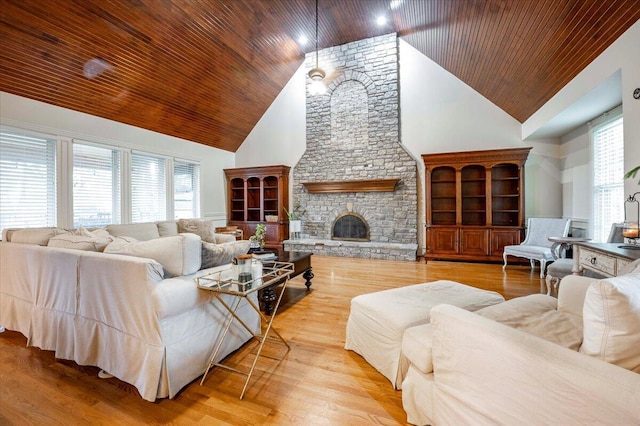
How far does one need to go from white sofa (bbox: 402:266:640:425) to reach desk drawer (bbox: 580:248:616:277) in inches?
42.5

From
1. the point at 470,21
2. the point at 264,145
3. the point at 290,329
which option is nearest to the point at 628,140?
the point at 470,21

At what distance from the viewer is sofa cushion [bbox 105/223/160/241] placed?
390 centimetres

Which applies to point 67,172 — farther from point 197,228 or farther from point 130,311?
point 130,311

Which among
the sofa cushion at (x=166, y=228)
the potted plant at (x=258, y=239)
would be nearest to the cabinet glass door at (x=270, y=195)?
the sofa cushion at (x=166, y=228)

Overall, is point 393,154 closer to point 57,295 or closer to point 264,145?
point 264,145

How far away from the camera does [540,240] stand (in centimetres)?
480

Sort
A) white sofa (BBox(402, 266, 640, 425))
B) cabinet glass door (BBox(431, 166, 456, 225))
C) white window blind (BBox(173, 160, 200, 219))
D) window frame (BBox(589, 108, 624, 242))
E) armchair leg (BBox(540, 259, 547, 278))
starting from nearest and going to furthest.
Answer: white sofa (BBox(402, 266, 640, 425))
window frame (BBox(589, 108, 624, 242))
armchair leg (BBox(540, 259, 547, 278))
cabinet glass door (BBox(431, 166, 456, 225))
white window blind (BBox(173, 160, 200, 219))

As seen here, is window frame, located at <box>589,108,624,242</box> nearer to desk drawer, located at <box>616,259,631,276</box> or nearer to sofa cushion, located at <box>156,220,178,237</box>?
desk drawer, located at <box>616,259,631,276</box>

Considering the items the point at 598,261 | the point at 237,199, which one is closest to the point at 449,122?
the point at 598,261

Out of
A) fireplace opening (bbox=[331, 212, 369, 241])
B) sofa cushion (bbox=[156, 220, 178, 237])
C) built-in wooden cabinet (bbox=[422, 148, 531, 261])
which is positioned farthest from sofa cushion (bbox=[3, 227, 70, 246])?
built-in wooden cabinet (bbox=[422, 148, 531, 261])

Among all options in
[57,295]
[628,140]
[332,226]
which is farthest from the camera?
[332,226]

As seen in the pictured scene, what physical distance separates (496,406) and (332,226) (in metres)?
5.96

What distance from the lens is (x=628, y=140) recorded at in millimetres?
2707

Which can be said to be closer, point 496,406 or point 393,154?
point 496,406
